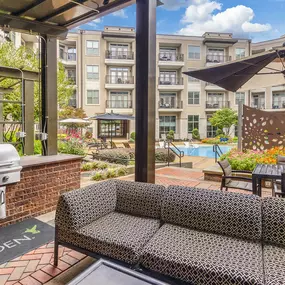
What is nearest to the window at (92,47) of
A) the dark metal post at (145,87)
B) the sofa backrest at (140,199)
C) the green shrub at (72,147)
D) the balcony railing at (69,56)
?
the balcony railing at (69,56)

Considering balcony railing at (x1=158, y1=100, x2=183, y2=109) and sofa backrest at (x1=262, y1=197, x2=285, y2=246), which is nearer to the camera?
sofa backrest at (x1=262, y1=197, x2=285, y2=246)

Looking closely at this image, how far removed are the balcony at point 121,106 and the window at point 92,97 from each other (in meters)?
1.04

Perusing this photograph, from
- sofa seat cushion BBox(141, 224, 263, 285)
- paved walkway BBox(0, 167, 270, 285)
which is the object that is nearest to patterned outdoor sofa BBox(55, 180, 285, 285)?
sofa seat cushion BBox(141, 224, 263, 285)

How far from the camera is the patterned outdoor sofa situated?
1.63 metres

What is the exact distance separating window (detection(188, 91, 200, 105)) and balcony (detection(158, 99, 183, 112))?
99cm

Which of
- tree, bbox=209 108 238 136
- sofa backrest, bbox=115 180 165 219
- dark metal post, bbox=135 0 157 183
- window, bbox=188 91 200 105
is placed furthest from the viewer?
window, bbox=188 91 200 105

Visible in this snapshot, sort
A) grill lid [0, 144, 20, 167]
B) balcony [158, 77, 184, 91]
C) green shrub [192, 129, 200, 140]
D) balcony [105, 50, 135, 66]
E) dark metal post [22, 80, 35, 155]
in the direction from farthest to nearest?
1. green shrub [192, 129, 200, 140]
2. balcony [158, 77, 184, 91]
3. balcony [105, 50, 135, 66]
4. dark metal post [22, 80, 35, 155]
5. grill lid [0, 144, 20, 167]

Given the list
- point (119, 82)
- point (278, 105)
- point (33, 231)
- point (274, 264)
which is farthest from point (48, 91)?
point (278, 105)

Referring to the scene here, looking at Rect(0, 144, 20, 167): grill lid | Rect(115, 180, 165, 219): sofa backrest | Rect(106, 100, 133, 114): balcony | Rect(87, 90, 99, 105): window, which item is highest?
Rect(87, 90, 99, 105): window

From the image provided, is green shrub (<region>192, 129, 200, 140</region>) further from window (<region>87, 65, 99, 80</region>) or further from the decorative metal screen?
the decorative metal screen

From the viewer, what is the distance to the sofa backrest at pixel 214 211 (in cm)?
200

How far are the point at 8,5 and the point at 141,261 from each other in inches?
147

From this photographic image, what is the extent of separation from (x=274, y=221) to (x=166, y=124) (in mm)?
22210

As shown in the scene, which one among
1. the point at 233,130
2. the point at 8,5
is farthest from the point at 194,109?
the point at 8,5
